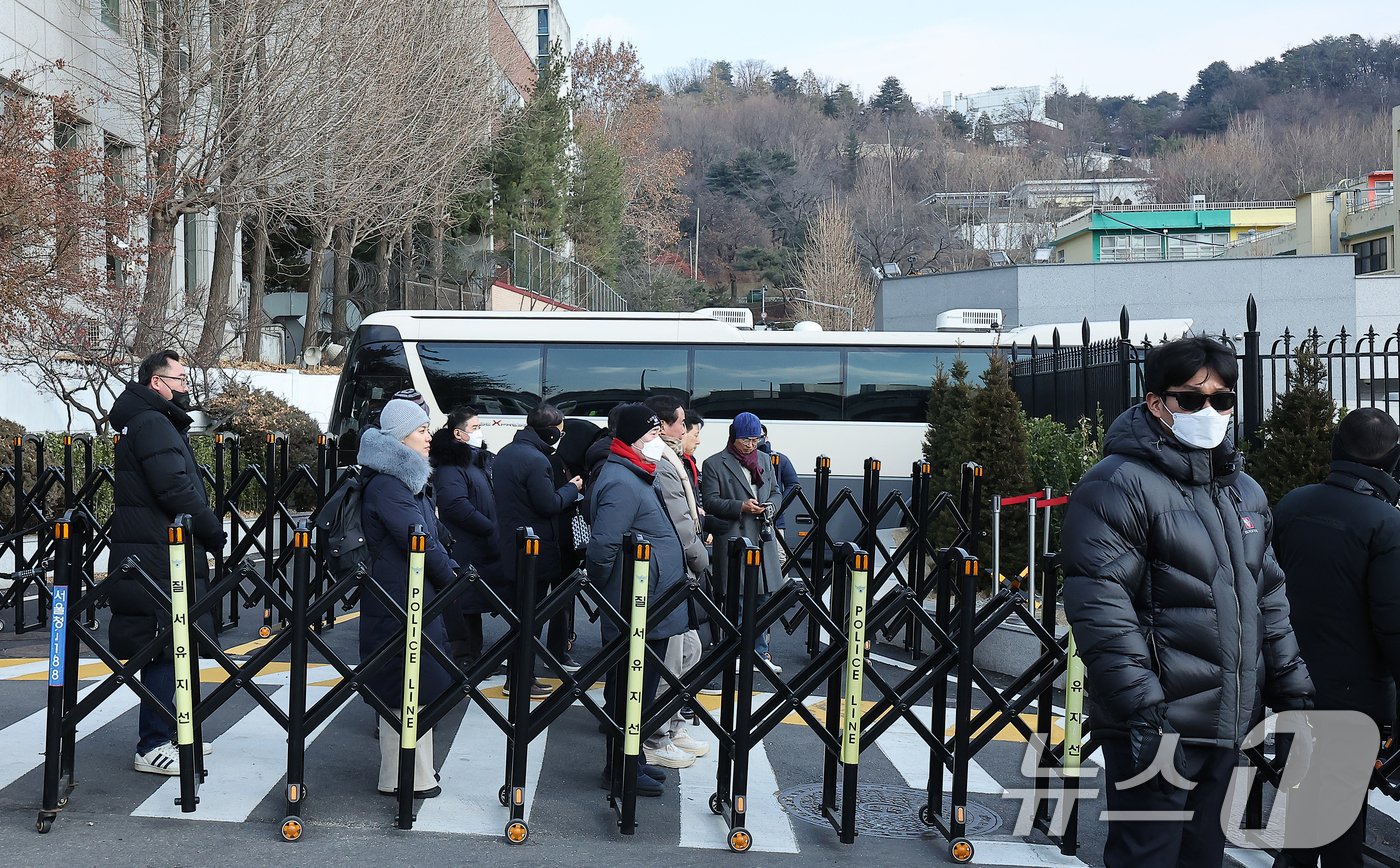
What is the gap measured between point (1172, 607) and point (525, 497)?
522cm

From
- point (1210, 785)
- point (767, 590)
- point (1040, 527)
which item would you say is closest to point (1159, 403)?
point (1210, 785)

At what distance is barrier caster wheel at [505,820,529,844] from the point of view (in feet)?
16.7

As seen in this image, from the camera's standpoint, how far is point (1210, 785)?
3.54m

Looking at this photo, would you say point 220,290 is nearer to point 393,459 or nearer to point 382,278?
point 382,278

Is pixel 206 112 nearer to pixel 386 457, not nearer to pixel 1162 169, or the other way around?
pixel 386 457

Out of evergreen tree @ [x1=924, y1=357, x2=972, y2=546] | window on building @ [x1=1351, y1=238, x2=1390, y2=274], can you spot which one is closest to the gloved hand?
evergreen tree @ [x1=924, y1=357, x2=972, y2=546]

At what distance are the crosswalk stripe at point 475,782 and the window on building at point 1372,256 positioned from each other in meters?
56.1

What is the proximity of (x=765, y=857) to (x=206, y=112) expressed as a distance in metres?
20.3

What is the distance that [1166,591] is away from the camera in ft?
11.4

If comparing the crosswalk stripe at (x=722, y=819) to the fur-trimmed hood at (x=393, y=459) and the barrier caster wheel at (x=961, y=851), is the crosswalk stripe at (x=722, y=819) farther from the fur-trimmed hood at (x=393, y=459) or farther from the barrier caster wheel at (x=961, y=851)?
the fur-trimmed hood at (x=393, y=459)

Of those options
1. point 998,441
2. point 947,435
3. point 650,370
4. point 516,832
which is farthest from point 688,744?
point 650,370

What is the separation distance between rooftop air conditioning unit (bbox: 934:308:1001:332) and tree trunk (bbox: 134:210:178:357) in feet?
42.1

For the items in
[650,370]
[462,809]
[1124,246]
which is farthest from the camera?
[1124,246]

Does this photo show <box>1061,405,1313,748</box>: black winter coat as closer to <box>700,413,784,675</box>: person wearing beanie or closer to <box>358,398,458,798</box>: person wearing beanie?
<box>358,398,458,798</box>: person wearing beanie
